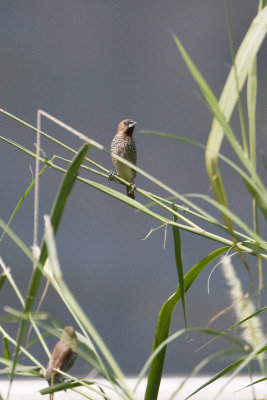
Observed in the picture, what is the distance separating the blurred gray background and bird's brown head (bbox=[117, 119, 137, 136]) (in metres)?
0.07

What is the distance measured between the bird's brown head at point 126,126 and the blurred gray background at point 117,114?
0.22 ft

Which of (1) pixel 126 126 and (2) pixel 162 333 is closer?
(2) pixel 162 333

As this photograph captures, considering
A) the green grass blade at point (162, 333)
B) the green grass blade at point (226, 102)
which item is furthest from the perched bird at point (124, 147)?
the green grass blade at point (226, 102)

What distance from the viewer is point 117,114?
326 centimetres

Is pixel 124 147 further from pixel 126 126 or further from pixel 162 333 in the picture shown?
pixel 162 333

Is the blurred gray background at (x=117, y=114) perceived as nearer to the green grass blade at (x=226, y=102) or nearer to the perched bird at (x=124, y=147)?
the perched bird at (x=124, y=147)

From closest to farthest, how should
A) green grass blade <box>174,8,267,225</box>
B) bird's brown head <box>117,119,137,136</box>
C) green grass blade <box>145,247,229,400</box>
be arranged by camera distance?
green grass blade <box>174,8,267,225</box> → green grass blade <box>145,247,229,400</box> → bird's brown head <box>117,119,137,136</box>

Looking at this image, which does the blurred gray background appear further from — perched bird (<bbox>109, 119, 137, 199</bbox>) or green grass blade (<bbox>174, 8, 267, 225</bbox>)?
green grass blade (<bbox>174, 8, 267, 225</bbox>)

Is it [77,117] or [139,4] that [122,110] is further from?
[139,4]

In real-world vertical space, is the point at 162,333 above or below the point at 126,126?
below

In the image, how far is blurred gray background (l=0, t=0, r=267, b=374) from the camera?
3137 mm

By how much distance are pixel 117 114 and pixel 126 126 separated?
0.13 metres

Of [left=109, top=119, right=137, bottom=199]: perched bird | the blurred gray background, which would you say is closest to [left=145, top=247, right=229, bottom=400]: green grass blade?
the blurred gray background

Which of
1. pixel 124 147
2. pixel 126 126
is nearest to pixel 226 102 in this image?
pixel 126 126
